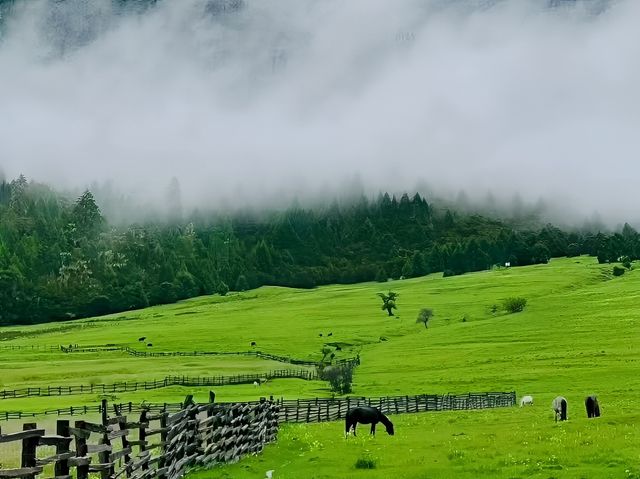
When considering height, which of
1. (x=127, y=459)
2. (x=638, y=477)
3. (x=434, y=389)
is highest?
(x=127, y=459)

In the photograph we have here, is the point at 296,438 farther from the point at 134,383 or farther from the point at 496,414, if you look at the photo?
the point at 134,383

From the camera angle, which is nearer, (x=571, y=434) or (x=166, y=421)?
(x=166, y=421)

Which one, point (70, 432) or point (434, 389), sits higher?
point (70, 432)

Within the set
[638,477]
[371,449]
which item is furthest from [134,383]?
[638,477]

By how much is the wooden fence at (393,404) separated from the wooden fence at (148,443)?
21.4 m

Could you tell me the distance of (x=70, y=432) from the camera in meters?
19.4

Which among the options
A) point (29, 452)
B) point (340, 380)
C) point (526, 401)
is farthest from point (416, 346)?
point (29, 452)

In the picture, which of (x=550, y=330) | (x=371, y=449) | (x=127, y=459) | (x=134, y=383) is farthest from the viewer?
(x=550, y=330)

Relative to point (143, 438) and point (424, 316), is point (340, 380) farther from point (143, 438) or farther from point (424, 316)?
point (143, 438)

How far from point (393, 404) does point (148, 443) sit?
4637cm

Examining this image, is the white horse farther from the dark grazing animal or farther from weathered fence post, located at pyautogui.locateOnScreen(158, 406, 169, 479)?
weathered fence post, located at pyautogui.locateOnScreen(158, 406, 169, 479)

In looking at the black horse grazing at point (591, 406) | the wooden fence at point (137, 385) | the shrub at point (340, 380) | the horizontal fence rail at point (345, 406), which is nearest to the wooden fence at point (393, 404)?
the horizontal fence rail at point (345, 406)

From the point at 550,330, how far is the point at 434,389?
47445 millimetres

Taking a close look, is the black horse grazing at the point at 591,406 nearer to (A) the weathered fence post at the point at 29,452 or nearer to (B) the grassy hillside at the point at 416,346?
(B) the grassy hillside at the point at 416,346
